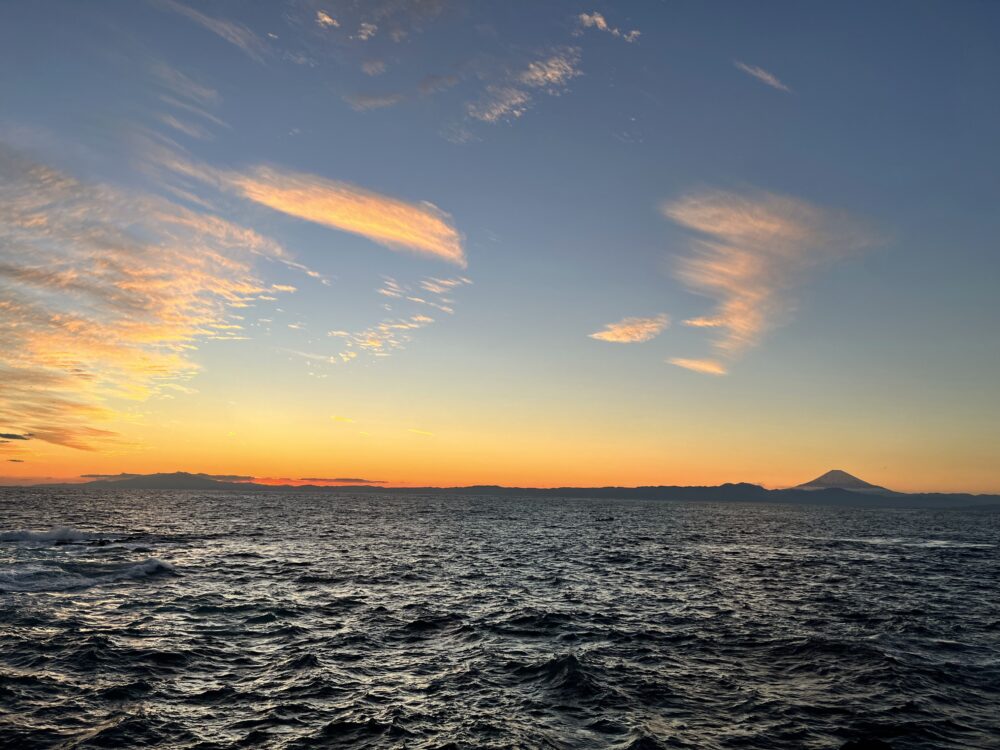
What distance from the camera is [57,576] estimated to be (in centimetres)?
3944

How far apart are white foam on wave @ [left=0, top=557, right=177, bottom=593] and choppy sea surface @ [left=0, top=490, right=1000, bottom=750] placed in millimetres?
320

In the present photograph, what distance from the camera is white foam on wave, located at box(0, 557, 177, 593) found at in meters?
35.7

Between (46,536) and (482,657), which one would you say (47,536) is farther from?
(482,657)

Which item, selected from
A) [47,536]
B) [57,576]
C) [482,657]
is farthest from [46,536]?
[482,657]

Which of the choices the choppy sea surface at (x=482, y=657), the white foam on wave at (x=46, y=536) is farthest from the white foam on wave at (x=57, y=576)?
the white foam on wave at (x=46, y=536)

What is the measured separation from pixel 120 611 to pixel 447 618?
17.1m

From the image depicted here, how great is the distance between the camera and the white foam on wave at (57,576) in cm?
3566

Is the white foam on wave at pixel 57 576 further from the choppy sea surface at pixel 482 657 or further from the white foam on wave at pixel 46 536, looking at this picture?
the white foam on wave at pixel 46 536

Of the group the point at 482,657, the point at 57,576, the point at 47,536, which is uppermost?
A: the point at 482,657

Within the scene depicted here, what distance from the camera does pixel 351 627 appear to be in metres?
28.5

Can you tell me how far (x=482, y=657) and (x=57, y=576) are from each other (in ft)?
110

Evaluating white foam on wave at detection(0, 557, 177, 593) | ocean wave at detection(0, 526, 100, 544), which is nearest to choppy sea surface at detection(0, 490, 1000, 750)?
white foam on wave at detection(0, 557, 177, 593)

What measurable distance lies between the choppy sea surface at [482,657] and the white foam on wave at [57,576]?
320mm

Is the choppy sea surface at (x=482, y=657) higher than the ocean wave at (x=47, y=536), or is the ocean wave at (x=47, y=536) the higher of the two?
the choppy sea surface at (x=482, y=657)
